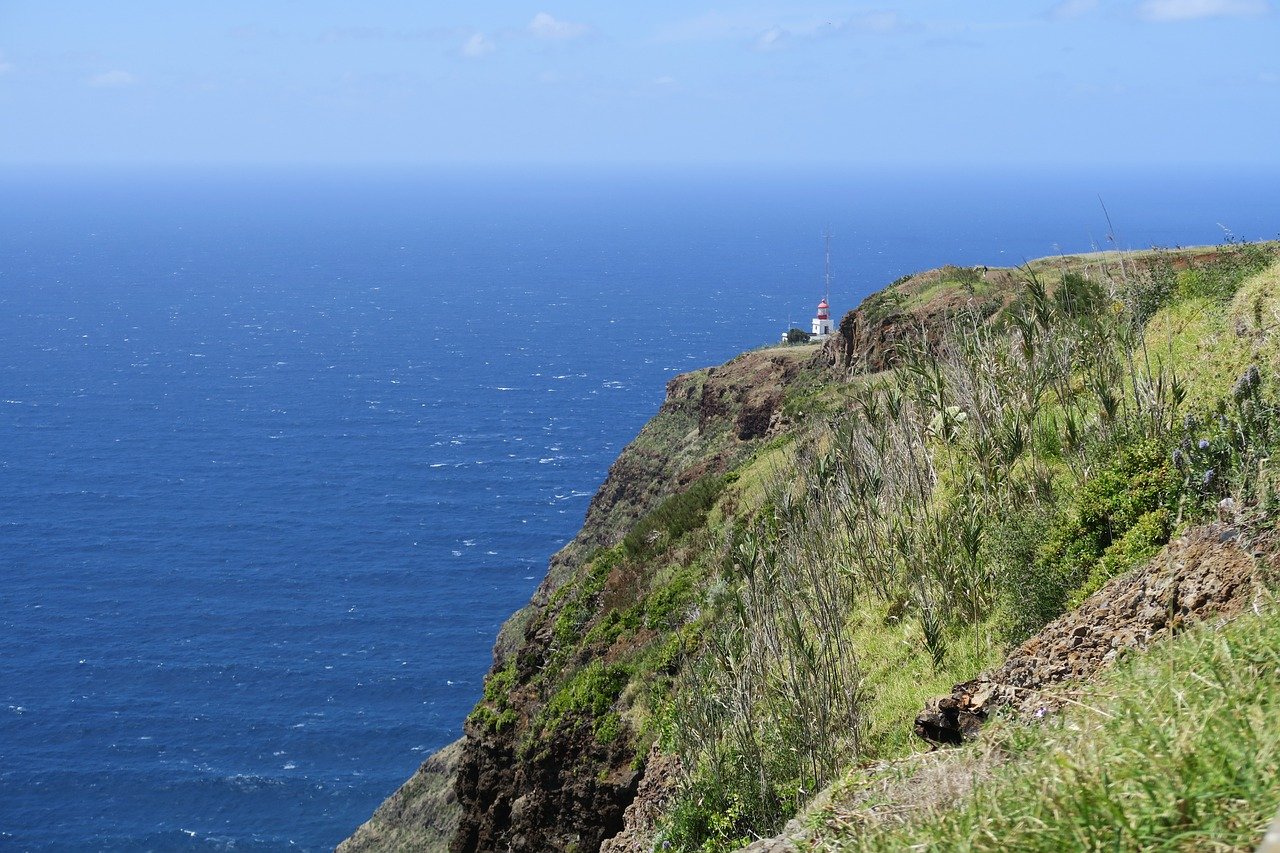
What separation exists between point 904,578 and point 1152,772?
33.1 ft

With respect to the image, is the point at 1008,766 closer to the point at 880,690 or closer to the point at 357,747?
the point at 880,690

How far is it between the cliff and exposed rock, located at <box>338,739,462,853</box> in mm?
13655

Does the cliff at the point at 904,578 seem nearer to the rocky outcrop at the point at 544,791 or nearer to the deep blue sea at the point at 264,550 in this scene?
the rocky outcrop at the point at 544,791

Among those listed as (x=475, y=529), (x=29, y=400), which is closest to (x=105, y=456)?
(x=29, y=400)

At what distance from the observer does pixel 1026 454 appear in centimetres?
1453

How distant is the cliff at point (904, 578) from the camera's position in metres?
10.5

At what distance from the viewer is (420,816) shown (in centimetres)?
3862

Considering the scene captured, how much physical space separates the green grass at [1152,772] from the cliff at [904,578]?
106 cm

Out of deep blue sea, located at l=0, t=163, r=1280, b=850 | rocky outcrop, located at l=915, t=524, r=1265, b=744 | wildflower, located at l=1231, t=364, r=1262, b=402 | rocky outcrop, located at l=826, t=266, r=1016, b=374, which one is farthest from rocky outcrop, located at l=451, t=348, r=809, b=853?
deep blue sea, located at l=0, t=163, r=1280, b=850

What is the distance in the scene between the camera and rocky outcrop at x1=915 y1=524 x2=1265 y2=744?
702 cm

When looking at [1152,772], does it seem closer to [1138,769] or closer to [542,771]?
[1138,769]

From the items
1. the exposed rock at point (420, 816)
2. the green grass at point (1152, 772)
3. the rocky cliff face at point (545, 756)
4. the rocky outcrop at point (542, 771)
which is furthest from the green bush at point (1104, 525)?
the exposed rock at point (420, 816)

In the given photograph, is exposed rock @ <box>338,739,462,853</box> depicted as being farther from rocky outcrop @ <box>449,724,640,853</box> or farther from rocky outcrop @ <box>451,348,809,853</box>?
rocky outcrop @ <box>449,724,640,853</box>

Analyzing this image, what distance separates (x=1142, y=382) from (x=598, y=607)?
50.7 ft
